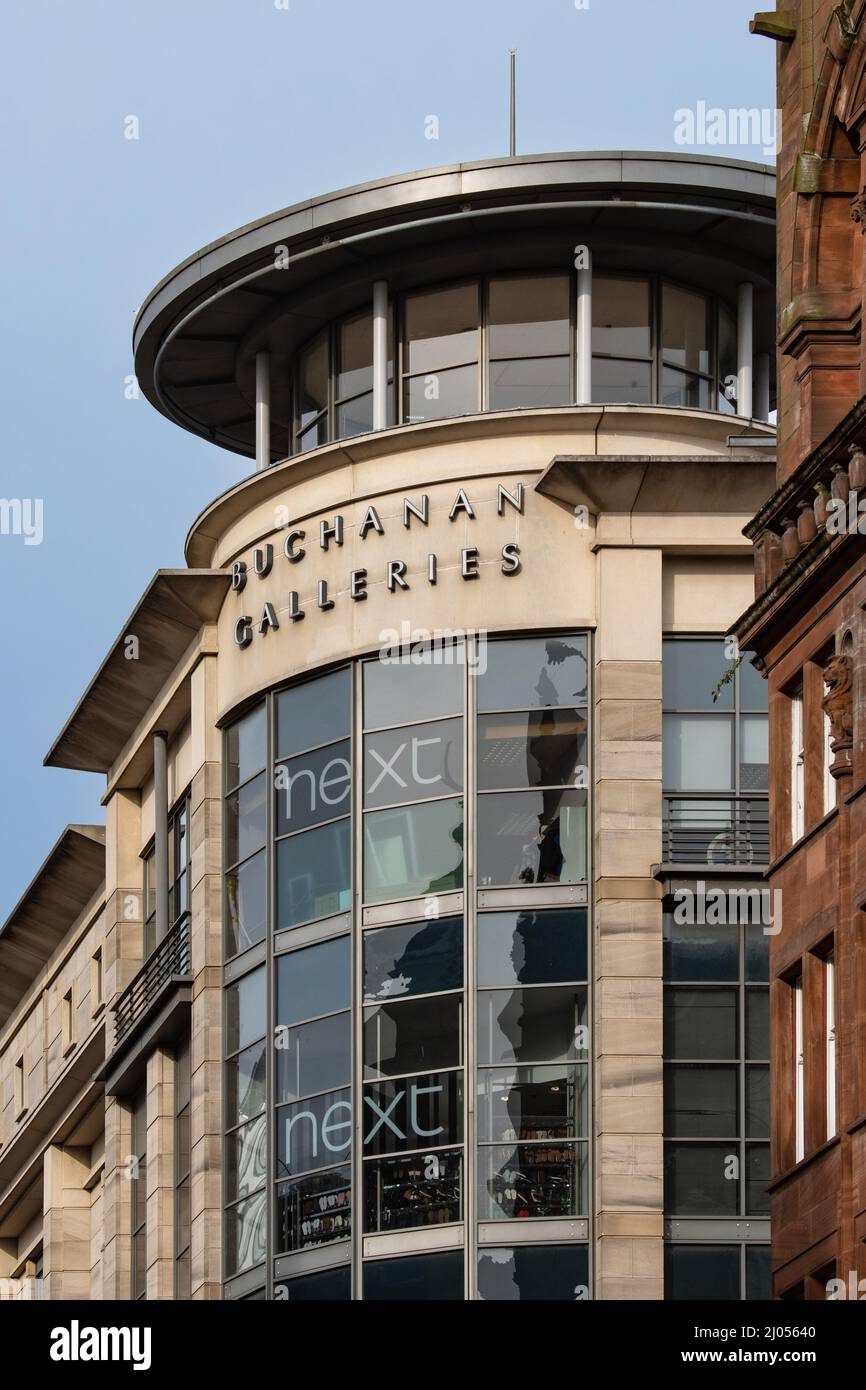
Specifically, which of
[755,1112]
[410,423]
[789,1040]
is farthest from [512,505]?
[789,1040]

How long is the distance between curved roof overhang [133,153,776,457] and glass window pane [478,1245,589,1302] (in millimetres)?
15954

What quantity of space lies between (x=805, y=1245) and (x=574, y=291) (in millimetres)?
20401

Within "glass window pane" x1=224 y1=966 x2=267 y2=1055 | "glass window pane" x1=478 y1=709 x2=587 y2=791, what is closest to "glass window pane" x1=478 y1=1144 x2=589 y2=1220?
"glass window pane" x1=224 y1=966 x2=267 y2=1055

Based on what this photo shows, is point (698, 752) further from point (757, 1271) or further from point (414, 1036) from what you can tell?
point (757, 1271)

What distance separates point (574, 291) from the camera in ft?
178

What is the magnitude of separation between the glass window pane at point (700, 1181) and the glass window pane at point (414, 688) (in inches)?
295

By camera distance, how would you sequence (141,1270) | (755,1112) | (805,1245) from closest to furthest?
(805,1245) → (755,1112) → (141,1270)

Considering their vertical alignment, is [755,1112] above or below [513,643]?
below

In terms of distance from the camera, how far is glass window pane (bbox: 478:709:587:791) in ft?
166

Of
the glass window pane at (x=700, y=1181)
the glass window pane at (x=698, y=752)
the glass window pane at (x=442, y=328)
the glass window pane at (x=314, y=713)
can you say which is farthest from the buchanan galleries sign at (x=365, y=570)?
the glass window pane at (x=700, y=1181)

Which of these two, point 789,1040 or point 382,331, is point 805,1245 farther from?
point 382,331

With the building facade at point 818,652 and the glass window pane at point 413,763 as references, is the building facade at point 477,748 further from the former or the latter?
the building facade at point 818,652

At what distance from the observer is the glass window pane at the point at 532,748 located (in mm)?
50500

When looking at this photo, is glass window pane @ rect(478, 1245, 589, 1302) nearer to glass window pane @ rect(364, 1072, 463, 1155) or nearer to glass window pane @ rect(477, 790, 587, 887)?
glass window pane @ rect(364, 1072, 463, 1155)
